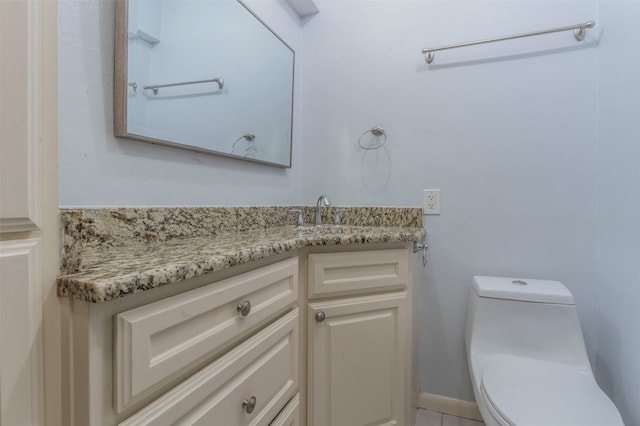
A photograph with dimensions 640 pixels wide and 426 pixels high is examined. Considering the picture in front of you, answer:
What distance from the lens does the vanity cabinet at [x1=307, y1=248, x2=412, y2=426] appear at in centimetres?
103

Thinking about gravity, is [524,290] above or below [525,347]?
above

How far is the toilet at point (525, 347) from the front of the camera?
919 mm

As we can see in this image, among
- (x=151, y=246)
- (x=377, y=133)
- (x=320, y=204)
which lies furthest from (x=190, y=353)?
(x=377, y=133)

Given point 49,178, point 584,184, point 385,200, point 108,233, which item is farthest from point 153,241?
point 584,184

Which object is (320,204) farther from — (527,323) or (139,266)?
(139,266)

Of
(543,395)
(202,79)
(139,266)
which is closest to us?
(139,266)

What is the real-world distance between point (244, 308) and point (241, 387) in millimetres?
170

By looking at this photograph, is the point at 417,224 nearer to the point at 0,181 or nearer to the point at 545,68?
the point at 545,68

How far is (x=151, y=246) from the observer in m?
0.80

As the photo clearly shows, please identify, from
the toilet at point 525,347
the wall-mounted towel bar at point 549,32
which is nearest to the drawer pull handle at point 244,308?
the toilet at point 525,347

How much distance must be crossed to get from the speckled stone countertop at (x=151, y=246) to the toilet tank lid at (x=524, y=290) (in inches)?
15.0

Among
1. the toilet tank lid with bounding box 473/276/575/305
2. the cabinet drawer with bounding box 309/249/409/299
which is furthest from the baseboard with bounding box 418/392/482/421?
the cabinet drawer with bounding box 309/249/409/299

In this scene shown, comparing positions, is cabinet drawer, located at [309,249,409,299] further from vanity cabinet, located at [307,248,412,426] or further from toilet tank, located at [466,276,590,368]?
toilet tank, located at [466,276,590,368]

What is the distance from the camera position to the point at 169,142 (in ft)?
3.06
